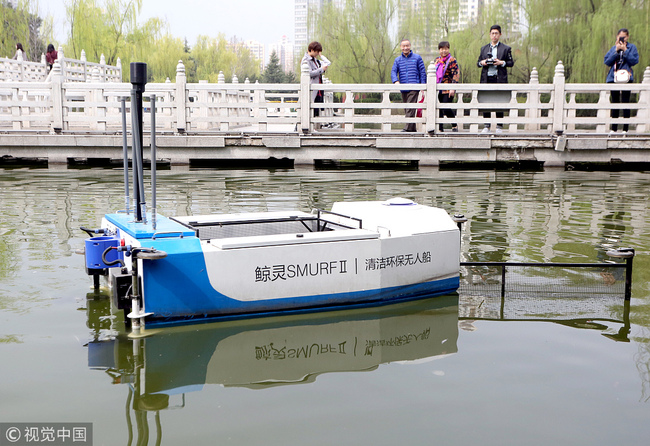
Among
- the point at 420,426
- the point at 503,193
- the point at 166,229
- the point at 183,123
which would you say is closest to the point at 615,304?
the point at 420,426

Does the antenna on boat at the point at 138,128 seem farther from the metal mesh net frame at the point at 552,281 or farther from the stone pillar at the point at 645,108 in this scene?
the stone pillar at the point at 645,108

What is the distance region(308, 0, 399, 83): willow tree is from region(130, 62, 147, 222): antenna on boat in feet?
94.1

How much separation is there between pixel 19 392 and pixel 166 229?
5.05ft

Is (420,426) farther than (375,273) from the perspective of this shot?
No

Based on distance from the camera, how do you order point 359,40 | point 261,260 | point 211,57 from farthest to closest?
point 211,57, point 359,40, point 261,260

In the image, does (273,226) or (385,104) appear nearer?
(273,226)

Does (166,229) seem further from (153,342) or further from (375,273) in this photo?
(375,273)

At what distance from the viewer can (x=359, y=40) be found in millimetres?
34188

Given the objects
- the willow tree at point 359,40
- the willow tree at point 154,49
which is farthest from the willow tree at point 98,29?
the willow tree at point 359,40

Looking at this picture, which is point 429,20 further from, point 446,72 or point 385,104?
point 385,104

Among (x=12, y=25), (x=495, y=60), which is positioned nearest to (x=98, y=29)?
(x=12, y=25)

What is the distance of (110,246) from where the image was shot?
17.7 feet

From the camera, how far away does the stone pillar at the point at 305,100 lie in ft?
47.5

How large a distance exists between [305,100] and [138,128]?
983 centimetres
